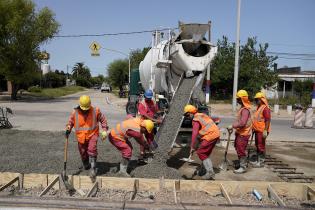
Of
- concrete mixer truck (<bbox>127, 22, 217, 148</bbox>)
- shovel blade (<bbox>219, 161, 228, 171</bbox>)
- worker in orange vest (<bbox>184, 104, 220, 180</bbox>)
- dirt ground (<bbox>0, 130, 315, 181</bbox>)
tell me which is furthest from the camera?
concrete mixer truck (<bbox>127, 22, 217, 148</bbox>)

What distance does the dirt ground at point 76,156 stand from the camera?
787 cm

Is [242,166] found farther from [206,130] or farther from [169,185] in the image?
[169,185]

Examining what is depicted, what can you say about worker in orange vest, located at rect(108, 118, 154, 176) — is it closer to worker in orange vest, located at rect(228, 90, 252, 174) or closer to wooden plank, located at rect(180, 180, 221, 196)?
wooden plank, located at rect(180, 180, 221, 196)

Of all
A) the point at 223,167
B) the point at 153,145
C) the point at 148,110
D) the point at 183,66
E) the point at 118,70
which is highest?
the point at 118,70

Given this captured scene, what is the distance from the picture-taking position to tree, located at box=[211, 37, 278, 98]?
116 ft

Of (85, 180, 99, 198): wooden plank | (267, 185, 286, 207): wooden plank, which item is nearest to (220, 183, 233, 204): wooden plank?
(267, 185, 286, 207): wooden plank

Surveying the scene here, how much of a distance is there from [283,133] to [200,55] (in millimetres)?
6985

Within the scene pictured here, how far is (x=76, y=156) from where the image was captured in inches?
359

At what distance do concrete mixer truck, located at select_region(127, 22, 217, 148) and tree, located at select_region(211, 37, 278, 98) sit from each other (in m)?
24.2

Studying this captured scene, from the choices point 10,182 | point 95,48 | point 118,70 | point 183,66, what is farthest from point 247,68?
point 118,70

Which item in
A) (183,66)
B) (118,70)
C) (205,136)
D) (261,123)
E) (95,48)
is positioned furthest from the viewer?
(118,70)

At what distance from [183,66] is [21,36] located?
25.7m

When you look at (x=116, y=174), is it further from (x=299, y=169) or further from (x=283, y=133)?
(x=283, y=133)

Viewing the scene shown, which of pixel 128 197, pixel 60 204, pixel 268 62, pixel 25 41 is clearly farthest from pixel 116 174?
pixel 268 62
